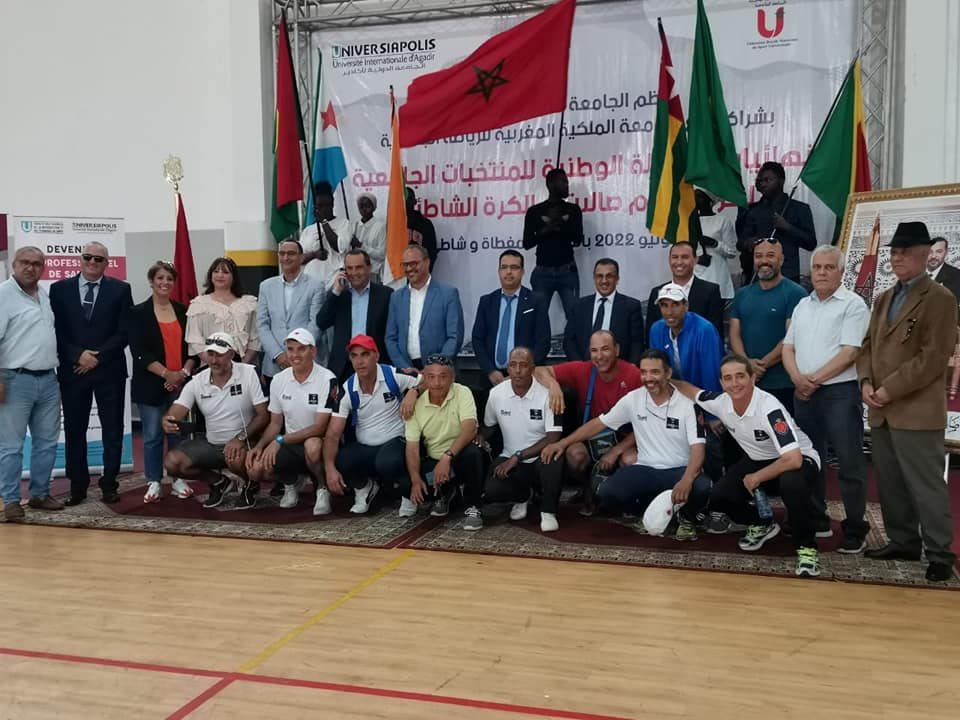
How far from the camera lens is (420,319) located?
5.42 m

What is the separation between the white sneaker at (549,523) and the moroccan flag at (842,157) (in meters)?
2.99

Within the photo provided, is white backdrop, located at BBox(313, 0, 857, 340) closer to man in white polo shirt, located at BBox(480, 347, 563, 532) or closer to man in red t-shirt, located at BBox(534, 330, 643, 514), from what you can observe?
man in red t-shirt, located at BBox(534, 330, 643, 514)

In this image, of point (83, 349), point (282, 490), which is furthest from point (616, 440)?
point (83, 349)

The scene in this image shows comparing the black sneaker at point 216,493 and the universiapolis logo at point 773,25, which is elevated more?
the universiapolis logo at point 773,25

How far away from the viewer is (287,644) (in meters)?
2.98

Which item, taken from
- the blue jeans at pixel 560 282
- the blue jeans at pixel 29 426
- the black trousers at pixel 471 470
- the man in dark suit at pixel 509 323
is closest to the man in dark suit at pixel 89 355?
the blue jeans at pixel 29 426

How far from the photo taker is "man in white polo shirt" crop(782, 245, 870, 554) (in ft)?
13.1

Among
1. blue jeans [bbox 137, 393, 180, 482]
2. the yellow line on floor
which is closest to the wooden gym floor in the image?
the yellow line on floor

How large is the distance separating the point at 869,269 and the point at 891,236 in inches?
9.3

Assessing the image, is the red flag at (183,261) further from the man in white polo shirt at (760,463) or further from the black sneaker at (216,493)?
the man in white polo shirt at (760,463)

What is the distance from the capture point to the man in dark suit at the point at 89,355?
204 inches

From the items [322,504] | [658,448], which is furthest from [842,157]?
[322,504]

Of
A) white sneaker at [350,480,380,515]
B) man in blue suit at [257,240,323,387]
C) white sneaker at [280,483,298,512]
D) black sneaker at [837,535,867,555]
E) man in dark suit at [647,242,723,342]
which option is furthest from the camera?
man in blue suit at [257,240,323,387]

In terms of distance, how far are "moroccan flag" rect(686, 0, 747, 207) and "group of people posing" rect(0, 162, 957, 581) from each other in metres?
0.43
